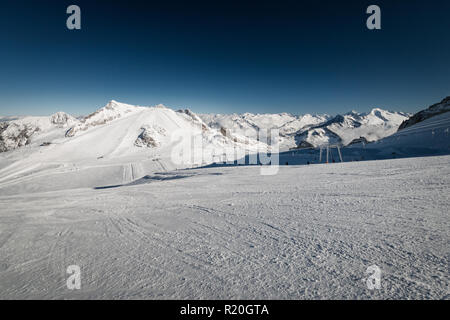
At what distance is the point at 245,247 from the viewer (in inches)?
144

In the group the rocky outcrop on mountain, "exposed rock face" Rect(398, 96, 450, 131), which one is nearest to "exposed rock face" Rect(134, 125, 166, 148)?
the rocky outcrop on mountain

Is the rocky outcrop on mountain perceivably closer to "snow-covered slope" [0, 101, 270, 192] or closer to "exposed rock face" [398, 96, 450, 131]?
"snow-covered slope" [0, 101, 270, 192]

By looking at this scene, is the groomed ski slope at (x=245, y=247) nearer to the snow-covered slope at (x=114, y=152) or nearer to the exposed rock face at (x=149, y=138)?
the snow-covered slope at (x=114, y=152)

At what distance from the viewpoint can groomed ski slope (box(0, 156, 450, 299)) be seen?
2691 millimetres

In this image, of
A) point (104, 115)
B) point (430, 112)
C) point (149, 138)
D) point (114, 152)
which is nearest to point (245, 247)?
point (114, 152)

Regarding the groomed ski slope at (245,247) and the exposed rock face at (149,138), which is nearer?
the groomed ski slope at (245,247)

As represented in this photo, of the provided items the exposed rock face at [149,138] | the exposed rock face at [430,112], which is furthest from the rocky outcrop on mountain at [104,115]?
the exposed rock face at [430,112]

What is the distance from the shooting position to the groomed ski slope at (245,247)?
2691 millimetres

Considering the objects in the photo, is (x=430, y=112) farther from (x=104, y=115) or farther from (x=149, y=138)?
(x=104, y=115)
